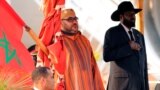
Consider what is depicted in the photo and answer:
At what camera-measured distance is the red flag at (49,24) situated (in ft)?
10.6

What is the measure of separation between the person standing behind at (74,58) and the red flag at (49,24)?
0.20 ft

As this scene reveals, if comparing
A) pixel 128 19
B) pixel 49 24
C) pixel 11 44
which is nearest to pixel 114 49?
pixel 128 19

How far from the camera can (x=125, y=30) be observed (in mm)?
3871

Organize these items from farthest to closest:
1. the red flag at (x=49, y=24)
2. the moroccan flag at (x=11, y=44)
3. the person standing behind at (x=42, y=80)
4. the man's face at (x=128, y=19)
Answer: the man's face at (x=128, y=19), the red flag at (x=49, y=24), the moroccan flag at (x=11, y=44), the person standing behind at (x=42, y=80)

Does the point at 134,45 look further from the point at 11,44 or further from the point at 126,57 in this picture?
the point at 11,44

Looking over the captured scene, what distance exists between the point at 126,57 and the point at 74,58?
66 cm

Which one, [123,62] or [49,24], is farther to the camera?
[123,62]

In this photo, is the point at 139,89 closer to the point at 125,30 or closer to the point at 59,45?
the point at 125,30

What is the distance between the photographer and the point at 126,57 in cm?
376

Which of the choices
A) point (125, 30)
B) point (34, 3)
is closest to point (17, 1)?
point (34, 3)

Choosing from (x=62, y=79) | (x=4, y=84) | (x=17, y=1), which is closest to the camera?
(x=4, y=84)

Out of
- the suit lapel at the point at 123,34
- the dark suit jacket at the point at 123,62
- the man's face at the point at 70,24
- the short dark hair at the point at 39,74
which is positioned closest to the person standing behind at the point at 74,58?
the man's face at the point at 70,24

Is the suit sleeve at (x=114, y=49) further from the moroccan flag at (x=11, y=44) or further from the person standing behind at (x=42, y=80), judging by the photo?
the person standing behind at (x=42, y=80)

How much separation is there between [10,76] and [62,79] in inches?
18.3
